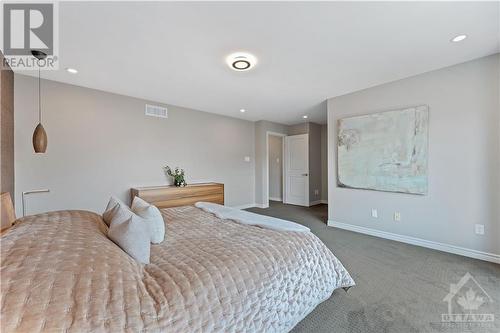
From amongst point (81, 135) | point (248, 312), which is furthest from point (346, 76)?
point (81, 135)

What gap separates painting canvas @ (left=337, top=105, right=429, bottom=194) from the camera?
3072 mm

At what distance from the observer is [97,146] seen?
3.56 meters

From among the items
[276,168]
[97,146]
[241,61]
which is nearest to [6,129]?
[97,146]

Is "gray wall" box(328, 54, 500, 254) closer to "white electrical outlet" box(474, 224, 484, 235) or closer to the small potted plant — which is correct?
"white electrical outlet" box(474, 224, 484, 235)

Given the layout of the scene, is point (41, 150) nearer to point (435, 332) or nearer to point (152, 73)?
point (152, 73)

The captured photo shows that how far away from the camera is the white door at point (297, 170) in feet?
20.4

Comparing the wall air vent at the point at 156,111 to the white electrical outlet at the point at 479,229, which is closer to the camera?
the white electrical outlet at the point at 479,229

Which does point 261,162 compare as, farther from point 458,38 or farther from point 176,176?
point 458,38

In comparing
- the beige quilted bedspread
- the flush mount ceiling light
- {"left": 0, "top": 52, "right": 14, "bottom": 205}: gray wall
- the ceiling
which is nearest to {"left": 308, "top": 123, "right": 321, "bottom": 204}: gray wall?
the ceiling

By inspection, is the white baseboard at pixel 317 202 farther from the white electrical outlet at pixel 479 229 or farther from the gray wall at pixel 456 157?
the white electrical outlet at pixel 479 229

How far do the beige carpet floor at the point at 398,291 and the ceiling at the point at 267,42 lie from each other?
252 centimetres

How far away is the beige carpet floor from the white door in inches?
121

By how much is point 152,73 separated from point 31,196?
2.49 m

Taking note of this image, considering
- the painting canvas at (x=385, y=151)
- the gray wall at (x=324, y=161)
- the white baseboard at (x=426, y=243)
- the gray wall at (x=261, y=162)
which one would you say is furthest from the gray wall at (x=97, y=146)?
the gray wall at (x=324, y=161)
